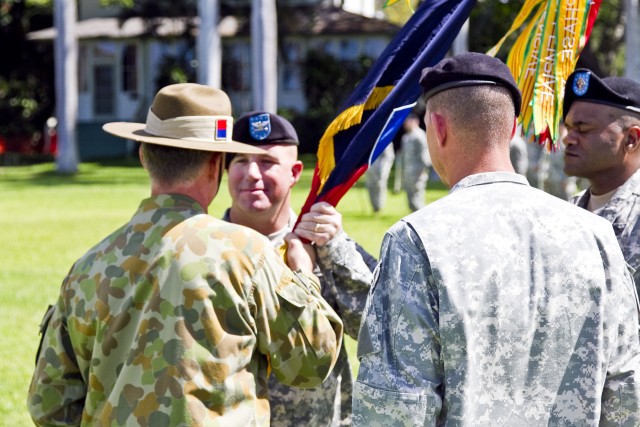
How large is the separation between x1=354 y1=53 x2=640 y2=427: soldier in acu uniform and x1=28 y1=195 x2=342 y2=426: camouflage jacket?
53 centimetres

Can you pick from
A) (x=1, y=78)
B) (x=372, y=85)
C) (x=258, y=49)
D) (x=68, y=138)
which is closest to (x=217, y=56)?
(x=258, y=49)

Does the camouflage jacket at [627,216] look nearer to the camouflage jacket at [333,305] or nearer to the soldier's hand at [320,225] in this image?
the camouflage jacket at [333,305]

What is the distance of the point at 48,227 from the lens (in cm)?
1856

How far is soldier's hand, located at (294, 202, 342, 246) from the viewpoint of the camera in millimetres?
4289

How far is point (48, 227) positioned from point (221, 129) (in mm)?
15619

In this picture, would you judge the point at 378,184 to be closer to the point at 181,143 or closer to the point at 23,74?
the point at 181,143

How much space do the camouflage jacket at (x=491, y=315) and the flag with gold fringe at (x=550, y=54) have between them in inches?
65.6

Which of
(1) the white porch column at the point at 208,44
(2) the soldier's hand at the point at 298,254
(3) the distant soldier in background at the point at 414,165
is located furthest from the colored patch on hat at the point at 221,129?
(1) the white porch column at the point at 208,44

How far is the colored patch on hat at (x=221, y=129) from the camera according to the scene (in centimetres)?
364

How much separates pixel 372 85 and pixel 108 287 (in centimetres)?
175

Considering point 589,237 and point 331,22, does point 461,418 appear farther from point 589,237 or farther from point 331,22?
point 331,22

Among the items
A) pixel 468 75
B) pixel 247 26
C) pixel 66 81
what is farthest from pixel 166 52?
pixel 468 75

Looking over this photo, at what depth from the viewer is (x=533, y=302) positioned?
2932mm

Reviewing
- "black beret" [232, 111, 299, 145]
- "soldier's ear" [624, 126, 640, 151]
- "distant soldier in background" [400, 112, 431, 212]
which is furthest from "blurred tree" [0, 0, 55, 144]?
"soldier's ear" [624, 126, 640, 151]
